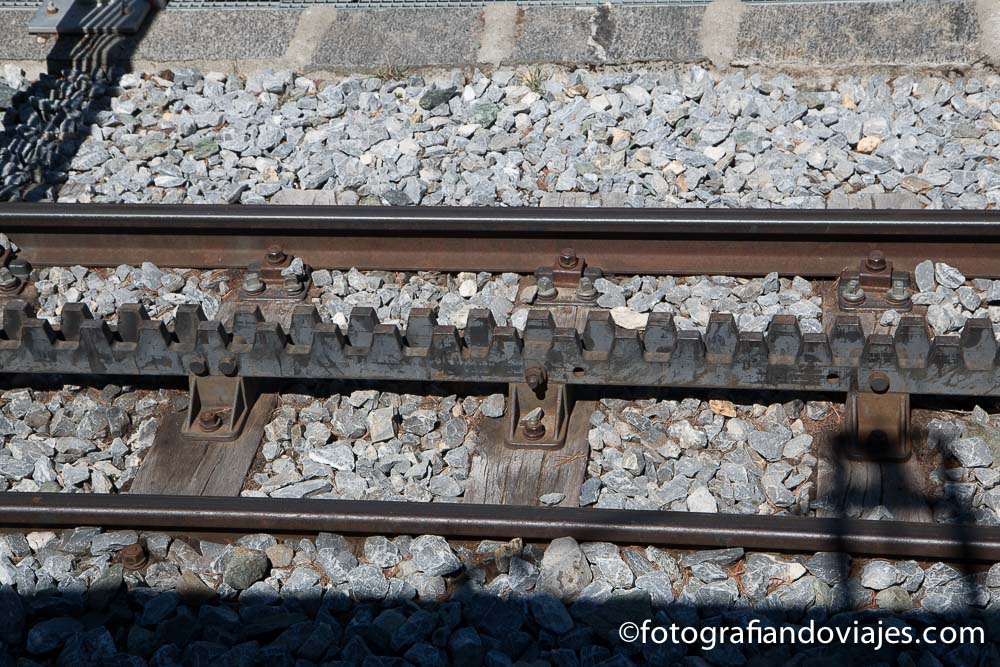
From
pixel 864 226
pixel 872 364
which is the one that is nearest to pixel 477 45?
pixel 864 226

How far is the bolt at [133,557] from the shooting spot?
163 inches

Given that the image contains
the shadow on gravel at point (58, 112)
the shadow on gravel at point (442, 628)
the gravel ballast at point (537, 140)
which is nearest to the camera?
the shadow on gravel at point (442, 628)

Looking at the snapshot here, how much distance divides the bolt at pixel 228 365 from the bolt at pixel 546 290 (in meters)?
1.36

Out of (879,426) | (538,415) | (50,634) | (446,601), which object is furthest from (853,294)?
(50,634)

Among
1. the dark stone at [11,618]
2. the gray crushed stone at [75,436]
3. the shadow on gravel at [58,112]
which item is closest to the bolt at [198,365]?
the gray crushed stone at [75,436]

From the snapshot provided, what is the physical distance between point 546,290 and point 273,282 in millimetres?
1243

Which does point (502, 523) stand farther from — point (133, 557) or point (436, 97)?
point (436, 97)

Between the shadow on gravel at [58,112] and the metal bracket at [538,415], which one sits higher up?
the shadow on gravel at [58,112]

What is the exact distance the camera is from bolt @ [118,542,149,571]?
4145mm

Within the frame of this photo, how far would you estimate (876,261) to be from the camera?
5.10 meters

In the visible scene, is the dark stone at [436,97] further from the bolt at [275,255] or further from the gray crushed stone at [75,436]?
the gray crushed stone at [75,436]

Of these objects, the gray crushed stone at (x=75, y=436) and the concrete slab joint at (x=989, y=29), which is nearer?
the gray crushed stone at (x=75, y=436)

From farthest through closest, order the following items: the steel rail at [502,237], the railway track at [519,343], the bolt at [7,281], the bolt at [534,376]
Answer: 1. the bolt at [7,281]
2. the steel rail at [502,237]
3. the bolt at [534,376]
4. the railway track at [519,343]

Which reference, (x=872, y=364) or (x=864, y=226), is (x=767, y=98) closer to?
(x=864, y=226)
